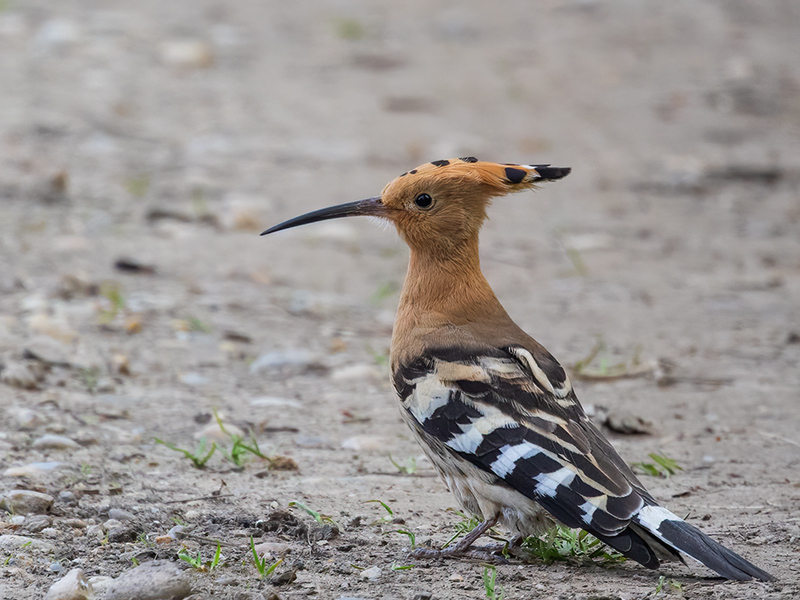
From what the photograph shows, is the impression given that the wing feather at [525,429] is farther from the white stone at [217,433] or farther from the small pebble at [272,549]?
the white stone at [217,433]

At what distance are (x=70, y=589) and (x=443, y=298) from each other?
1.48m

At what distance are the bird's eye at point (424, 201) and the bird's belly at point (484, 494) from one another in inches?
29.3

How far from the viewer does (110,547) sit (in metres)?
3.05

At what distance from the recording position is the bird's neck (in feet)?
11.9

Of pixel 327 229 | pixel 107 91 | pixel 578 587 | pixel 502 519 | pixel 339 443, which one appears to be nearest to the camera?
pixel 578 587

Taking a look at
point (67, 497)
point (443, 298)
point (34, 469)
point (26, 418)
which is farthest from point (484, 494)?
point (26, 418)

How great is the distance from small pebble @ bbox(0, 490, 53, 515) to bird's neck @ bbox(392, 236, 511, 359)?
3.51 ft

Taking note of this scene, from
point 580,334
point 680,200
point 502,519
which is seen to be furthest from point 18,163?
point 502,519

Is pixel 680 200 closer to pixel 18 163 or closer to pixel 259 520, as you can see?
pixel 18 163

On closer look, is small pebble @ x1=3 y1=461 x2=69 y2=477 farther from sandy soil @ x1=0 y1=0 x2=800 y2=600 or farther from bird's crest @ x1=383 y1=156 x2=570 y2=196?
bird's crest @ x1=383 y1=156 x2=570 y2=196

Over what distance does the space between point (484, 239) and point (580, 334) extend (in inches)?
60.0

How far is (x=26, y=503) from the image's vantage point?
325 cm

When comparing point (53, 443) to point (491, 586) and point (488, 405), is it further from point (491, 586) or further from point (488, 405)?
point (491, 586)

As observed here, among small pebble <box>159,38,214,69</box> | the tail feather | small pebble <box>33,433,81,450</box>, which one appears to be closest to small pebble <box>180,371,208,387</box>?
small pebble <box>33,433,81,450</box>
